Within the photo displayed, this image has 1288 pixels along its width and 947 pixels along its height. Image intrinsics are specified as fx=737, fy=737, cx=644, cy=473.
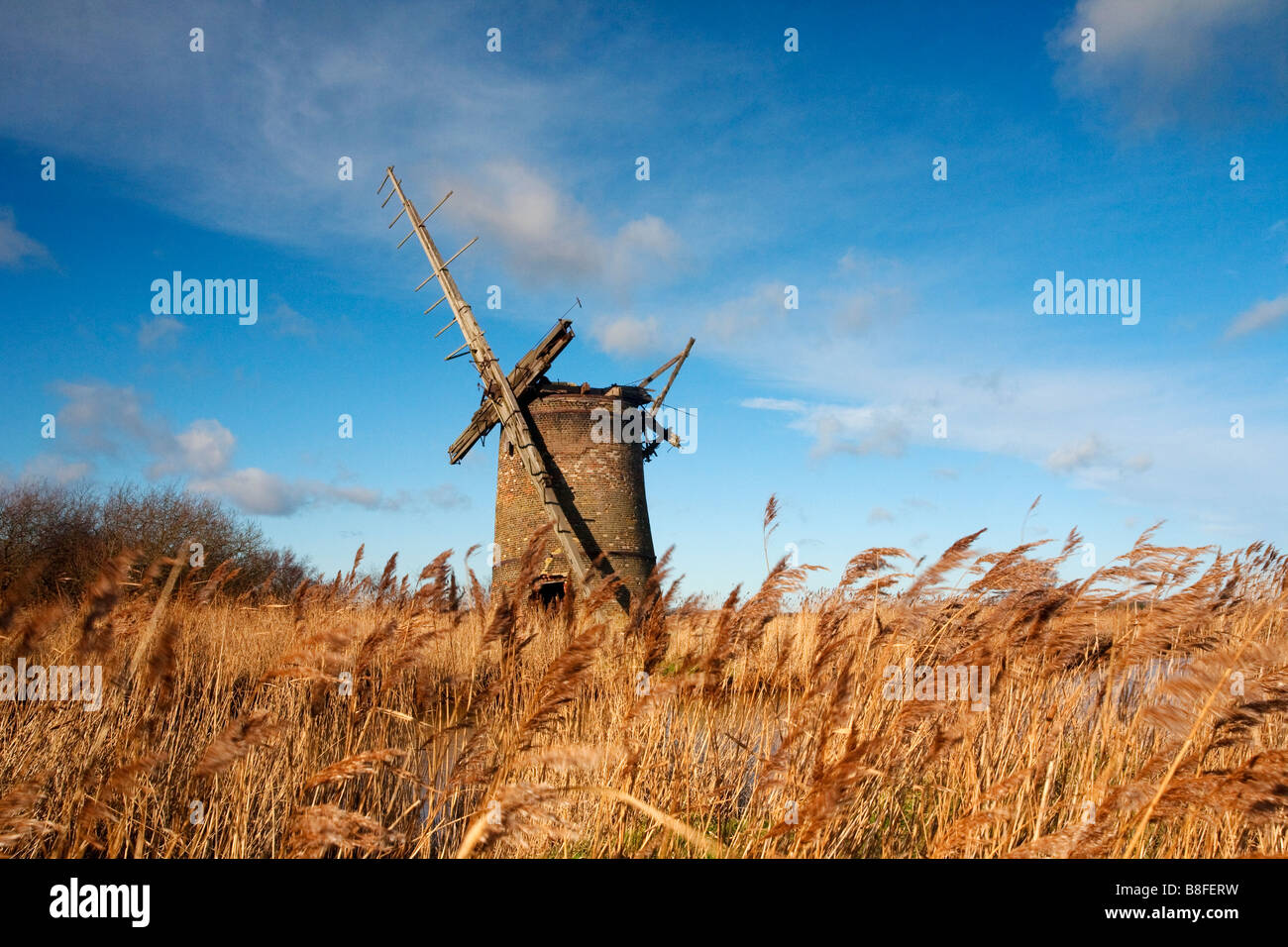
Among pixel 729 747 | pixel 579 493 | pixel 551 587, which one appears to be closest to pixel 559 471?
pixel 579 493

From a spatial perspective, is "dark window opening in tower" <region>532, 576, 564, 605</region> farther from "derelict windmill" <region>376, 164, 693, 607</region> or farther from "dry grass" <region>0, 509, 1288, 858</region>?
"dry grass" <region>0, 509, 1288, 858</region>

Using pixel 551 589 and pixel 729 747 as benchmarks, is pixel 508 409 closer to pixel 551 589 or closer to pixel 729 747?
pixel 551 589

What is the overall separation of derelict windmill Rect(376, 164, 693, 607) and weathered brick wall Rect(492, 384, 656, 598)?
0.06 feet

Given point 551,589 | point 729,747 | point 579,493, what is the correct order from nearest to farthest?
point 729,747, point 579,493, point 551,589

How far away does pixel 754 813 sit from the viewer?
8.70 feet

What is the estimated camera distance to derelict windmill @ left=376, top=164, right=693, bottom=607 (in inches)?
484

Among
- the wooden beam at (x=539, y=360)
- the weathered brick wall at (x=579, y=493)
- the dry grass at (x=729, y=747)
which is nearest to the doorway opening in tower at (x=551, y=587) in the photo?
the weathered brick wall at (x=579, y=493)

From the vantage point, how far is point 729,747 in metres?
3.76

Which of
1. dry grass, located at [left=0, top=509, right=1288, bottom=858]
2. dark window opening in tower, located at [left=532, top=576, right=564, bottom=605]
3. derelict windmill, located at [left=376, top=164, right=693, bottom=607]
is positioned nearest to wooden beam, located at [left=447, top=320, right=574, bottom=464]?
derelict windmill, located at [left=376, top=164, right=693, bottom=607]

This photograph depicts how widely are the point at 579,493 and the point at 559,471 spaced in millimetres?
528

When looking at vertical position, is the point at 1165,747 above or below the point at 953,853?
above
